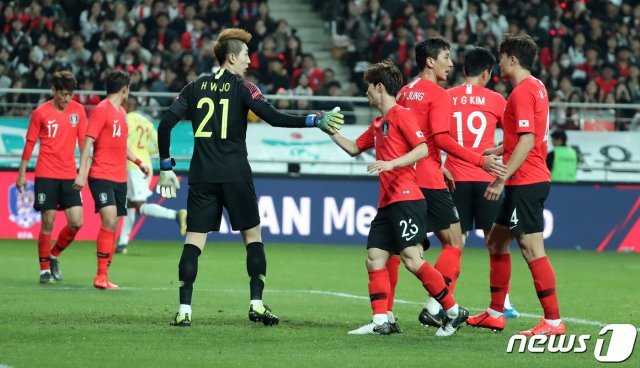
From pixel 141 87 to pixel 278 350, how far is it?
1584 centimetres

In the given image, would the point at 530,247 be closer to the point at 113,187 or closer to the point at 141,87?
the point at 113,187

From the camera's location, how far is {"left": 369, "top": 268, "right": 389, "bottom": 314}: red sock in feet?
31.1

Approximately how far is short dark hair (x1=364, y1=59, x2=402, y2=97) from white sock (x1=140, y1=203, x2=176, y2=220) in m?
10.3

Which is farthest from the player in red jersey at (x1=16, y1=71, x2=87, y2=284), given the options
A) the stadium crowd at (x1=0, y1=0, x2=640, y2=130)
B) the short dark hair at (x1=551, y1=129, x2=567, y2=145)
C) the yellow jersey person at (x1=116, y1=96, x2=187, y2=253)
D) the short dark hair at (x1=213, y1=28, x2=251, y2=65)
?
the short dark hair at (x1=551, y1=129, x2=567, y2=145)

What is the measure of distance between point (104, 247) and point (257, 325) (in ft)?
12.8

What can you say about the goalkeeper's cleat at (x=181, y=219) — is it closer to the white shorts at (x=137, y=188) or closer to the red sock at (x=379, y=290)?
the white shorts at (x=137, y=188)

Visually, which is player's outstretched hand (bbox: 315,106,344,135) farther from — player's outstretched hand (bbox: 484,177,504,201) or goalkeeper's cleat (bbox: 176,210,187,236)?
goalkeeper's cleat (bbox: 176,210,187,236)

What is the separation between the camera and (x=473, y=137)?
1091 cm

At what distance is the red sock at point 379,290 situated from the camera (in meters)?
9.47

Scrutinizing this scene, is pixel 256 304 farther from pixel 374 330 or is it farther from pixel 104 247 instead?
pixel 104 247

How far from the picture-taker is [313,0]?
29.4 m

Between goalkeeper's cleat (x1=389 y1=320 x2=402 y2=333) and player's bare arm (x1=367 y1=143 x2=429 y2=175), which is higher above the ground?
player's bare arm (x1=367 y1=143 x2=429 y2=175)

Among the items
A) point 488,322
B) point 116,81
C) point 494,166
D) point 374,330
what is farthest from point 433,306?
point 116,81

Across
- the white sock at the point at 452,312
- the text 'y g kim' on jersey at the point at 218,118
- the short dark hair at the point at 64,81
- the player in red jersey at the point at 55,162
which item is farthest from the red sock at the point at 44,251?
the white sock at the point at 452,312
